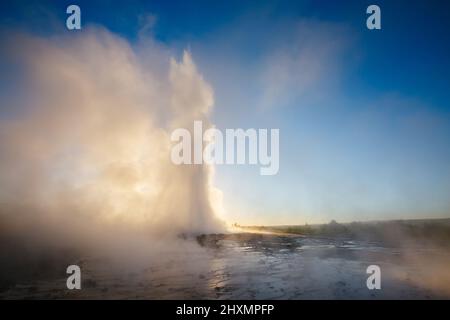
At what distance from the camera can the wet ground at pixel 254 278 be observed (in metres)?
9.09

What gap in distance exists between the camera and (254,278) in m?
10.6

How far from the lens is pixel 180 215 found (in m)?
23.0

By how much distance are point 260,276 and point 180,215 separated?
42.3 feet

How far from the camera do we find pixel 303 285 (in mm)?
9938

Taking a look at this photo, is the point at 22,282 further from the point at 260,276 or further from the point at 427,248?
the point at 427,248

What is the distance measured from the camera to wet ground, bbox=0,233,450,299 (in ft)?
29.8

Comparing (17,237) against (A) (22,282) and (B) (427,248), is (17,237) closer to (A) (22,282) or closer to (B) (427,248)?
(A) (22,282)

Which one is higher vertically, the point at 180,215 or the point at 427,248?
the point at 180,215

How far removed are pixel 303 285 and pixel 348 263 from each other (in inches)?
174

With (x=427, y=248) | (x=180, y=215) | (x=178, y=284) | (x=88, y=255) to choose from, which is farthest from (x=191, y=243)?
(x=427, y=248)

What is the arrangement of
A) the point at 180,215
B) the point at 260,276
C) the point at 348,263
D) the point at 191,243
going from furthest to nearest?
the point at 180,215, the point at 191,243, the point at 348,263, the point at 260,276

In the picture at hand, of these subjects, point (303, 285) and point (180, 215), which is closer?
point (303, 285)
